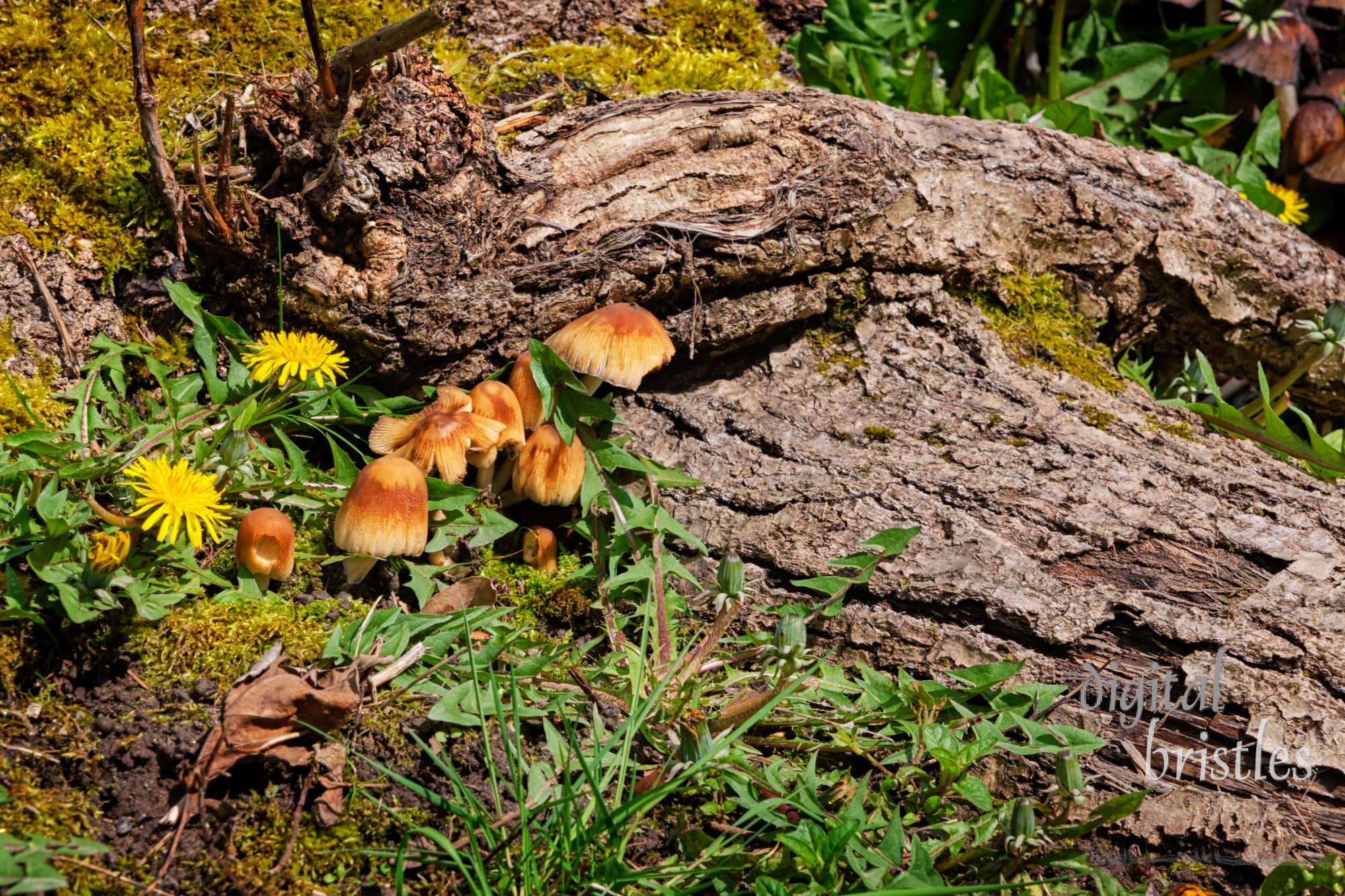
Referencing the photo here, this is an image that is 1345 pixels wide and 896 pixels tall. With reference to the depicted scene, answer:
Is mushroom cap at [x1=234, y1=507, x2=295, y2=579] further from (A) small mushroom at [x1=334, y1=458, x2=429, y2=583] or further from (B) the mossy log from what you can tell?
(B) the mossy log

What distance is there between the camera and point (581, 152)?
319 centimetres

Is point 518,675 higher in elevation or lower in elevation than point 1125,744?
higher

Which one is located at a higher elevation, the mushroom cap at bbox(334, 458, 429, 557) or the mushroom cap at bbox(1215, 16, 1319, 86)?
the mushroom cap at bbox(1215, 16, 1319, 86)

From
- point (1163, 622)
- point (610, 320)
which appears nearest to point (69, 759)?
point (610, 320)

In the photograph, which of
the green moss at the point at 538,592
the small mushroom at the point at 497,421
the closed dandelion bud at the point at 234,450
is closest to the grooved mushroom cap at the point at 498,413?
the small mushroom at the point at 497,421

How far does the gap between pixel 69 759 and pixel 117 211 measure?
5.72 ft

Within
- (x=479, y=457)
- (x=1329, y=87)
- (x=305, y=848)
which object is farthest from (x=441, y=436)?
(x=1329, y=87)

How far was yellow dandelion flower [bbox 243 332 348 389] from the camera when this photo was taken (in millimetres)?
2617

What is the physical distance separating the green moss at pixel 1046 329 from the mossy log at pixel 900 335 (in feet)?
0.25

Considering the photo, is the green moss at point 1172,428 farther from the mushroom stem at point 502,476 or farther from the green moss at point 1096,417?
the mushroom stem at point 502,476

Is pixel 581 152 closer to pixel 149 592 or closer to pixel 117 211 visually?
pixel 117 211

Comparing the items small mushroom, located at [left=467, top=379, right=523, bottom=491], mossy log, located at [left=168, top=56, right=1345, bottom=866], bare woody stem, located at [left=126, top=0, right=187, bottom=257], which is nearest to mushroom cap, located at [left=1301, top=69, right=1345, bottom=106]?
mossy log, located at [left=168, top=56, right=1345, bottom=866]

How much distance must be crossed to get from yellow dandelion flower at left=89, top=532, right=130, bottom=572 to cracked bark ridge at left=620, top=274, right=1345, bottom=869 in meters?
1.49

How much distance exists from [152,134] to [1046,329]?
122 inches
